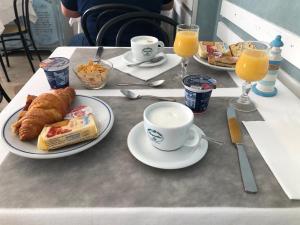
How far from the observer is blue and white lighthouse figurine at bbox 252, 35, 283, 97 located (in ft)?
2.65

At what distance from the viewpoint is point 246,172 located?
21.1 inches

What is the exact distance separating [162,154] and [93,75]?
380mm

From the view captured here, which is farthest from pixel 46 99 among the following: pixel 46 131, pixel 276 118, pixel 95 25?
pixel 95 25

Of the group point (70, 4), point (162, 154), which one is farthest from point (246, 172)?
point (70, 4)

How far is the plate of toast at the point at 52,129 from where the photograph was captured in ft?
1.82

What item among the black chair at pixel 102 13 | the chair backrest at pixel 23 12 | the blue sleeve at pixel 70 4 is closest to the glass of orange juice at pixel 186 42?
the black chair at pixel 102 13

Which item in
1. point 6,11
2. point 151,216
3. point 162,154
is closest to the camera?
point 151,216

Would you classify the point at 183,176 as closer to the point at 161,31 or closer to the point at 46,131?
the point at 46,131

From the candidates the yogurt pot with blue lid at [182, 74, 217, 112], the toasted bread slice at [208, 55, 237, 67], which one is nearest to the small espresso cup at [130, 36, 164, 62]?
the toasted bread slice at [208, 55, 237, 67]

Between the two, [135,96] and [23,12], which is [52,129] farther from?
[23,12]

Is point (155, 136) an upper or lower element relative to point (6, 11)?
upper

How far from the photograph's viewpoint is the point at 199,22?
6.15 feet

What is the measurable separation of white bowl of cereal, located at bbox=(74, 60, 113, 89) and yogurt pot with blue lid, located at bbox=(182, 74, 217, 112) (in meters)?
0.27

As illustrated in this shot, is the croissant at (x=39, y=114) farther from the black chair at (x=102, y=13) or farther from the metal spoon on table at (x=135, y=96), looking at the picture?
the black chair at (x=102, y=13)
